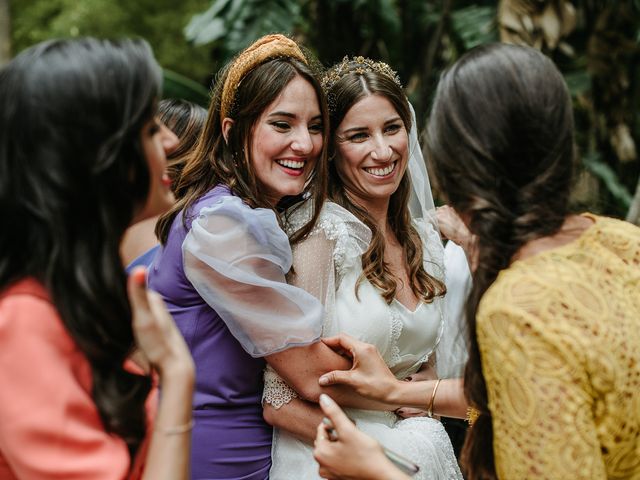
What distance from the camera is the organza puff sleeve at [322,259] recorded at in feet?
8.15

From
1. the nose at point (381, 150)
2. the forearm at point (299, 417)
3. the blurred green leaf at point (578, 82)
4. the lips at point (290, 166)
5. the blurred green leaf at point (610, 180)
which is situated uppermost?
the lips at point (290, 166)

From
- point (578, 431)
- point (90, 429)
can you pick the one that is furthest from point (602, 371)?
point (90, 429)

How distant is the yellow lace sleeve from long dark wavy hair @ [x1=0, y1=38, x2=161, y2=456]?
813 millimetres

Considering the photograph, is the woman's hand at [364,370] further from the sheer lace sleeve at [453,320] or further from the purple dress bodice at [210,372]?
the sheer lace sleeve at [453,320]

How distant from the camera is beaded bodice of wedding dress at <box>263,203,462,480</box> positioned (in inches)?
99.3

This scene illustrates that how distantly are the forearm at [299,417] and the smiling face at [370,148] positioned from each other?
94 cm

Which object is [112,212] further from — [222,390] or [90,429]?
[222,390]

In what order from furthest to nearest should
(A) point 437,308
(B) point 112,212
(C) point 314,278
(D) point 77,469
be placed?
(A) point 437,308
(C) point 314,278
(B) point 112,212
(D) point 77,469

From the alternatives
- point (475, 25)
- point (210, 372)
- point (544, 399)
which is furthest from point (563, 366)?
point (475, 25)

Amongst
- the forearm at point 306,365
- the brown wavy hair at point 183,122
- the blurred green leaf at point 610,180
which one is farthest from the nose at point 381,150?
the blurred green leaf at point 610,180

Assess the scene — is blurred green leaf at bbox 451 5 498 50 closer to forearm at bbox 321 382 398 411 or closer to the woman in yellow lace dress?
forearm at bbox 321 382 398 411

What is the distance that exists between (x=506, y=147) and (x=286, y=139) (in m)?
1.20

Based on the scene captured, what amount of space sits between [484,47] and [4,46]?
5.34m

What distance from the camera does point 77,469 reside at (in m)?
1.41
